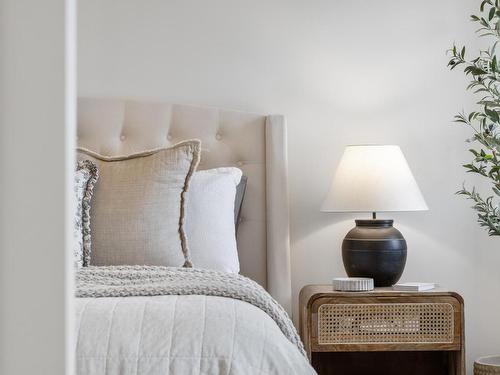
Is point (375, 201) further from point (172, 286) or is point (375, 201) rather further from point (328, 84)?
point (172, 286)

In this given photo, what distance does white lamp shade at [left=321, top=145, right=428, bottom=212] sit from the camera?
2904 millimetres

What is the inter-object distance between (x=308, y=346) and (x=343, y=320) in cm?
15

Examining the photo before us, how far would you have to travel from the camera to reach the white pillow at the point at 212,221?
9.14 feet

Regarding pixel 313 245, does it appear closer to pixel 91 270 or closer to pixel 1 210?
pixel 91 270

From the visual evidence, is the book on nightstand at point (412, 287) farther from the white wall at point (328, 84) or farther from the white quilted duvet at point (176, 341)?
the white quilted duvet at point (176, 341)

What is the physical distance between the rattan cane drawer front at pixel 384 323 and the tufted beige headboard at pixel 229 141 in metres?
0.48

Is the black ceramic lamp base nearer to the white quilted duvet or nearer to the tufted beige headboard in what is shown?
the tufted beige headboard

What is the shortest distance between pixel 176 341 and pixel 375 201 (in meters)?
1.43

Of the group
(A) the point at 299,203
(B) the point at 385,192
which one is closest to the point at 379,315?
(B) the point at 385,192

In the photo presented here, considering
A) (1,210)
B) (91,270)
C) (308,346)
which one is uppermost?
(1,210)

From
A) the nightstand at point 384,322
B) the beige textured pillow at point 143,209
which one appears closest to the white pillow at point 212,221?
the beige textured pillow at point 143,209

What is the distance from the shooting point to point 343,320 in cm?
274

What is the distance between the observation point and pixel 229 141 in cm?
324

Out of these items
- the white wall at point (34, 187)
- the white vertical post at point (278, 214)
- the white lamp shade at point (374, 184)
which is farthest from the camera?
the white vertical post at point (278, 214)
